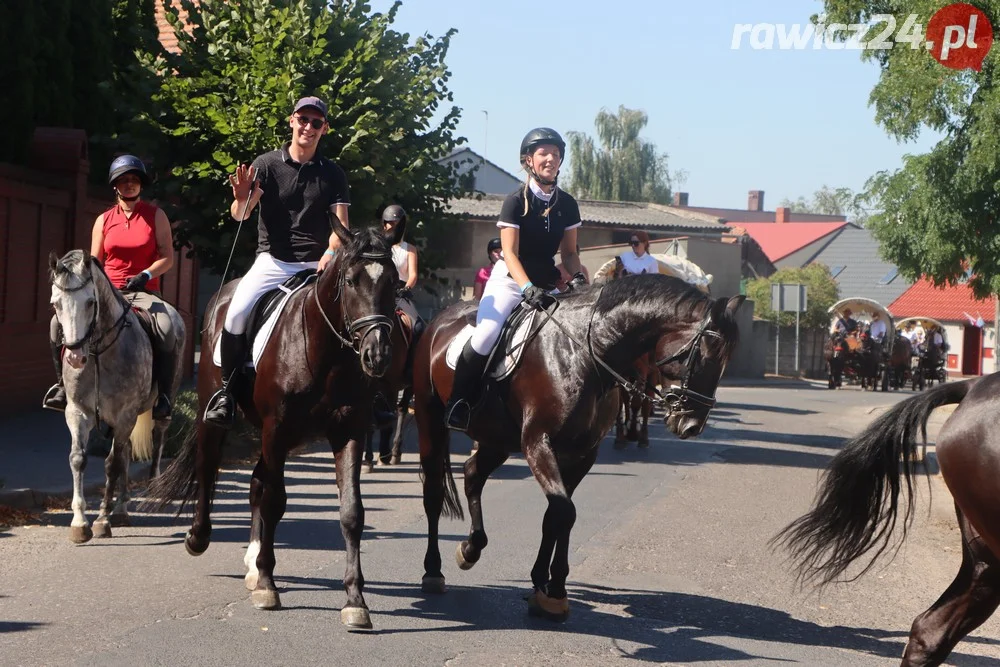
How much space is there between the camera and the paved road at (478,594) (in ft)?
19.8

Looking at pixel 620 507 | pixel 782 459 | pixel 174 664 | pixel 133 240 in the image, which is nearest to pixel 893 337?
pixel 782 459

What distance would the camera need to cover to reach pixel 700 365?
22.3ft

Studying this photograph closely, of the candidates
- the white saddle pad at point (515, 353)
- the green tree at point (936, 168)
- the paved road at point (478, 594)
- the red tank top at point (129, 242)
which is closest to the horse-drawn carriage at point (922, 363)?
the green tree at point (936, 168)

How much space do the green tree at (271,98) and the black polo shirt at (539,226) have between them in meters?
7.59

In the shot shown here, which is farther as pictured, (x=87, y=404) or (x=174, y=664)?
→ (x=87, y=404)

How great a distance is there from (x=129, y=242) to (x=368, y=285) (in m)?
3.98

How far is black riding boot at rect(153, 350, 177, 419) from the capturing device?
9.94 meters

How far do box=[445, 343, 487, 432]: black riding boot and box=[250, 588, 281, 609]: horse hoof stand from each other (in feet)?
5.02

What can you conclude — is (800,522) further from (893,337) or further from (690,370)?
(893,337)

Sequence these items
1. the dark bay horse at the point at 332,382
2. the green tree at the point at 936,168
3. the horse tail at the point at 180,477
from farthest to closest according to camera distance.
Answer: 1. the green tree at the point at 936,168
2. the horse tail at the point at 180,477
3. the dark bay horse at the point at 332,382

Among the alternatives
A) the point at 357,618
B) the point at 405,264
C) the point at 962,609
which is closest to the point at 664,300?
the point at 357,618

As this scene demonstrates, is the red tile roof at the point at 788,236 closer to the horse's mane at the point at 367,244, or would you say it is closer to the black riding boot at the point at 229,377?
the black riding boot at the point at 229,377

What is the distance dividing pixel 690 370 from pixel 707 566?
2393mm

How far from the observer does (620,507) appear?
11281 millimetres
